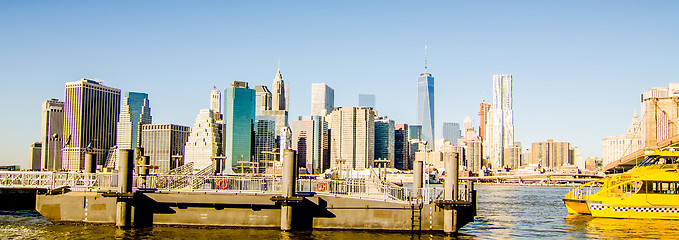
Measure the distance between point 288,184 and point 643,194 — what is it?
30.3 m

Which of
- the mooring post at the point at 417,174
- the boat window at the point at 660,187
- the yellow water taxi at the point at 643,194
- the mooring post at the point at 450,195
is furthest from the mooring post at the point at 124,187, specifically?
the boat window at the point at 660,187

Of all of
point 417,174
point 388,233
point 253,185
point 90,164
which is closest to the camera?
point 388,233

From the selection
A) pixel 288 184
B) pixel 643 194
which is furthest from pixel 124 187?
pixel 643 194

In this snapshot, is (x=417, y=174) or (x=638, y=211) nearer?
(x=417, y=174)

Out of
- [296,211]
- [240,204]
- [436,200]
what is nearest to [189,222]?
[240,204]

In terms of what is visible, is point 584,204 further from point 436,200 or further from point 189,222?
point 189,222

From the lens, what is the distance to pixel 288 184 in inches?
1455

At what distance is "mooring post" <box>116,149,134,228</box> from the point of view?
1518 inches

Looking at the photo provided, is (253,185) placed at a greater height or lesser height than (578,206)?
greater

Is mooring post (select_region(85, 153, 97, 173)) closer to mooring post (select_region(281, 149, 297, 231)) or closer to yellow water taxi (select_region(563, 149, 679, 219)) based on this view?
mooring post (select_region(281, 149, 297, 231))

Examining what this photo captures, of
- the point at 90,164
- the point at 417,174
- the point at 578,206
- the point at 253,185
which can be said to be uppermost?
the point at 90,164

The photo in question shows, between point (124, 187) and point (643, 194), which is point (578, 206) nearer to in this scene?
point (643, 194)

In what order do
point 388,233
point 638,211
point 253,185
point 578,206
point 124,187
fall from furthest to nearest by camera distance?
point 578,206, point 638,211, point 253,185, point 124,187, point 388,233

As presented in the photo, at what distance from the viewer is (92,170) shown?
150 feet
